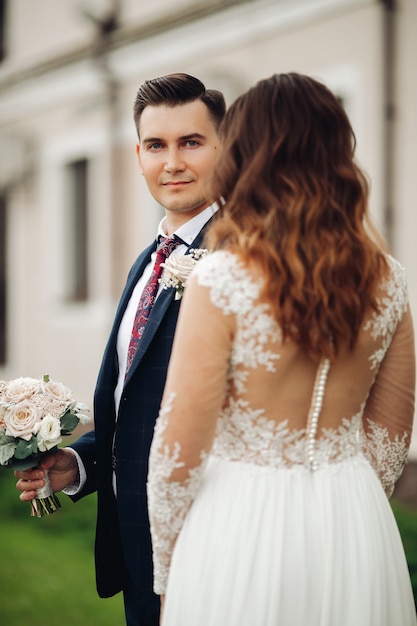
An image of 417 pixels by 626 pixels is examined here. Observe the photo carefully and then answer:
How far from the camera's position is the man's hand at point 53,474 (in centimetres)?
262

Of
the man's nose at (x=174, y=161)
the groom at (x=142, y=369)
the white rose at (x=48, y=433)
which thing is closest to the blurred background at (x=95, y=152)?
the groom at (x=142, y=369)

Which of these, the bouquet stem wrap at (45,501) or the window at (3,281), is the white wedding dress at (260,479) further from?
the window at (3,281)

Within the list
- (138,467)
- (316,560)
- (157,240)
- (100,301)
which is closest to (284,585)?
(316,560)

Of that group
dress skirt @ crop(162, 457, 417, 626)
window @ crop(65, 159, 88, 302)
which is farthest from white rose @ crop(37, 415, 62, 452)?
window @ crop(65, 159, 88, 302)

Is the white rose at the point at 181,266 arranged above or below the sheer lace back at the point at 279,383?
above

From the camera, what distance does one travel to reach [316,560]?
1963 mm

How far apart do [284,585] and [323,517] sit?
186 millimetres

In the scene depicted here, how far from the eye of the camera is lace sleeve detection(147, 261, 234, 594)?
1880 mm

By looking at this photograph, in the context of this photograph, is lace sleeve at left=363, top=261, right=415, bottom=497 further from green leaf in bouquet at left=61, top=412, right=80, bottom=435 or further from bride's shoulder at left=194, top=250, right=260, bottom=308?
green leaf in bouquet at left=61, top=412, right=80, bottom=435

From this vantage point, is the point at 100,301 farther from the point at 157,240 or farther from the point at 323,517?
the point at 323,517

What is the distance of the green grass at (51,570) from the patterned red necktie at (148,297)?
8.38 feet

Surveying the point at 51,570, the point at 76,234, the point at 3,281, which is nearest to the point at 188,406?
the point at 51,570

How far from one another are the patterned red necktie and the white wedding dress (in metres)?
0.58

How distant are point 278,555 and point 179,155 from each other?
50.2 inches
